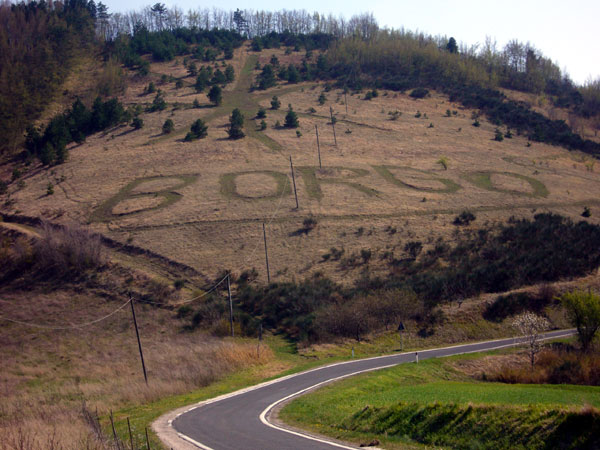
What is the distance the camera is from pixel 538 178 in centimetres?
6969

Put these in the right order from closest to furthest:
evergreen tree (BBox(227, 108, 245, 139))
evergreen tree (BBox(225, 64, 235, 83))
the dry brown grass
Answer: the dry brown grass
evergreen tree (BBox(227, 108, 245, 139))
evergreen tree (BBox(225, 64, 235, 83))

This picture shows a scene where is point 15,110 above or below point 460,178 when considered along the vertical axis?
above

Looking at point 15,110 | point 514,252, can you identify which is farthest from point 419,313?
point 15,110

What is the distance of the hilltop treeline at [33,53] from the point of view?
83.1 meters

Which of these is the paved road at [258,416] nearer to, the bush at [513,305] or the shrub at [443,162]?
the bush at [513,305]

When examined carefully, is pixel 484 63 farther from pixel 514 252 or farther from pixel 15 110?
pixel 15 110

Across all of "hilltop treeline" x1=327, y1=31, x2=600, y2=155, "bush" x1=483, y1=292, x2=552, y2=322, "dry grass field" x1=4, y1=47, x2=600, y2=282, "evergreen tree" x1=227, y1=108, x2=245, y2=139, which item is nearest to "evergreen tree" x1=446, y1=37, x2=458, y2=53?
"hilltop treeline" x1=327, y1=31, x2=600, y2=155

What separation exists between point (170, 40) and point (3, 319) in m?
110

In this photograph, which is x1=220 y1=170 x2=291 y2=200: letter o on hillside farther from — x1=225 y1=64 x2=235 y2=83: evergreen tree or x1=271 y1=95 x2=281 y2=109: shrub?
x1=225 y1=64 x2=235 y2=83: evergreen tree

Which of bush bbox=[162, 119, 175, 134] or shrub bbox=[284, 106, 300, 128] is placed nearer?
bush bbox=[162, 119, 175, 134]

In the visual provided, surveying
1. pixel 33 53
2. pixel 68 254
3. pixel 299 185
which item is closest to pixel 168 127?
pixel 299 185

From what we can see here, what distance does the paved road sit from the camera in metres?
13.7

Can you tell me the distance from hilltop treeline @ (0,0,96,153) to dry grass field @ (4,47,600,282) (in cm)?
1503

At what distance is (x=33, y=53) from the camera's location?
3954 inches
